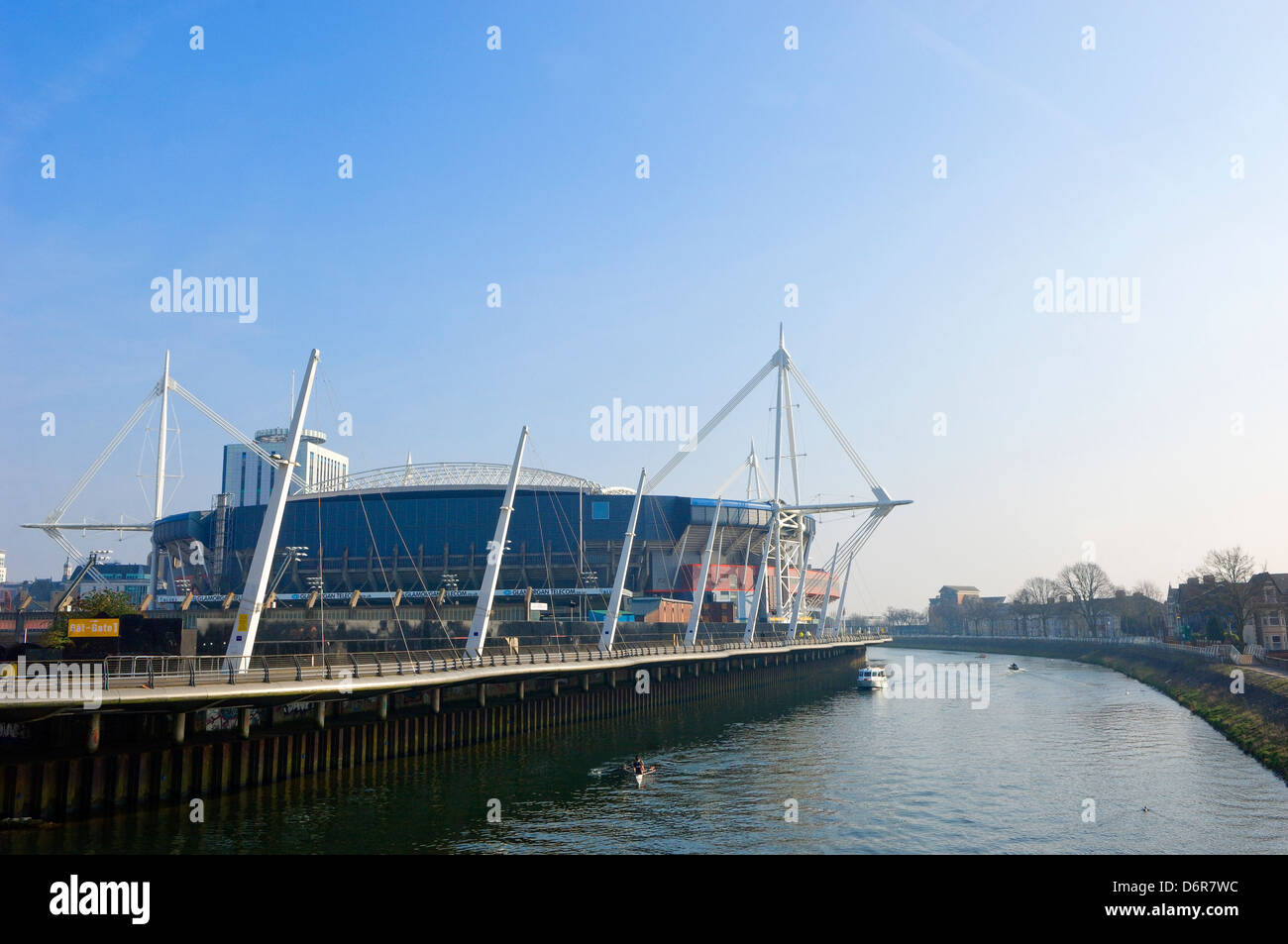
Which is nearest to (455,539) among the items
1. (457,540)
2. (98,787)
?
(457,540)

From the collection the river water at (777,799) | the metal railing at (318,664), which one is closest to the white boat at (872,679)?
the river water at (777,799)

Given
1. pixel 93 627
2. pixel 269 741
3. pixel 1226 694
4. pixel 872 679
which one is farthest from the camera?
pixel 872 679

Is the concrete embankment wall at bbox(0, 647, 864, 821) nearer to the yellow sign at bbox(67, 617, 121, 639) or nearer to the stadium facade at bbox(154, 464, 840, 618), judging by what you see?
the yellow sign at bbox(67, 617, 121, 639)

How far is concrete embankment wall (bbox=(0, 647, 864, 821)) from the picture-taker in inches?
1350

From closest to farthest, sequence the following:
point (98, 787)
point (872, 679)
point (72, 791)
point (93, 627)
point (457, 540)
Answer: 1. point (72, 791)
2. point (98, 787)
3. point (93, 627)
4. point (872, 679)
5. point (457, 540)

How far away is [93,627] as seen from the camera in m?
49.1

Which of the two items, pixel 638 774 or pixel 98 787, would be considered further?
pixel 638 774

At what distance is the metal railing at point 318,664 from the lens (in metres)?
35.7

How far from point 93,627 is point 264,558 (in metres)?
15.4

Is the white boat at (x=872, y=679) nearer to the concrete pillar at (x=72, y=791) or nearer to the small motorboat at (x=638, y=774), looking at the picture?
the small motorboat at (x=638, y=774)

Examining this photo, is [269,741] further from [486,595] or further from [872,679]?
[872,679]

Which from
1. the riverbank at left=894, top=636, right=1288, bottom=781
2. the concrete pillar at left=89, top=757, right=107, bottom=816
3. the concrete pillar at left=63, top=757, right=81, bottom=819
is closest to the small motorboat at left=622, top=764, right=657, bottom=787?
the concrete pillar at left=89, top=757, right=107, bottom=816
